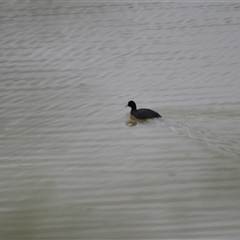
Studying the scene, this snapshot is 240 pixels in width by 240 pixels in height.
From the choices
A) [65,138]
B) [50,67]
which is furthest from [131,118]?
[50,67]

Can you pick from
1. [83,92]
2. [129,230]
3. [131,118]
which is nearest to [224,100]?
[131,118]

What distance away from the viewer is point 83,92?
966cm

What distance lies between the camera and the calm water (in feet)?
19.2

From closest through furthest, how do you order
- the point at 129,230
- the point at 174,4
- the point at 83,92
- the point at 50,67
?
1. the point at 129,230
2. the point at 83,92
3. the point at 50,67
4. the point at 174,4

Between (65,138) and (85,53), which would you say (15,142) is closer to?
(65,138)

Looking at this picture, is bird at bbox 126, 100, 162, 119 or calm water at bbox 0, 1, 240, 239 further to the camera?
bird at bbox 126, 100, 162, 119

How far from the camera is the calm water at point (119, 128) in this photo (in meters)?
5.86

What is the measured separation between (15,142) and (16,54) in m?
4.41

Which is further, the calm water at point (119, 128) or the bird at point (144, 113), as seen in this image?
the bird at point (144, 113)

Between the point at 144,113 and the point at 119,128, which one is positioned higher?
the point at 144,113

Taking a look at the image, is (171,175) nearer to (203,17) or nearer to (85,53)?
(85,53)

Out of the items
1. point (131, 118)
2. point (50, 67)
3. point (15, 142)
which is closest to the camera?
point (15, 142)

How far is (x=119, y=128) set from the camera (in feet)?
26.9

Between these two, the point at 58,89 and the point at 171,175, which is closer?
the point at 171,175
